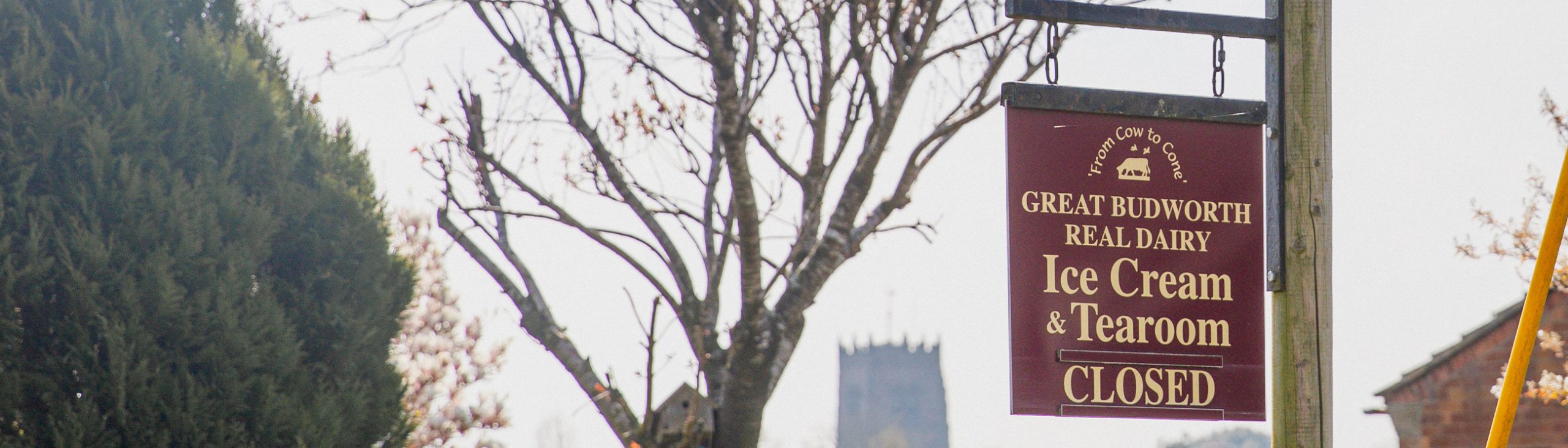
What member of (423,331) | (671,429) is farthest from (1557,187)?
(423,331)

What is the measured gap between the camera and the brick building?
49.9 feet

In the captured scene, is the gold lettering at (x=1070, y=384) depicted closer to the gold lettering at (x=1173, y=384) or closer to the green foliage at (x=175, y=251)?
the gold lettering at (x=1173, y=384)

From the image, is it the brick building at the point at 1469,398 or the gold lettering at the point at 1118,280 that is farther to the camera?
the brick building at the point at 1469,398

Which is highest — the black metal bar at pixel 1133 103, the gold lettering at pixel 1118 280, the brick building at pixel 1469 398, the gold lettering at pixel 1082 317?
the brick building at pixel 1469 398

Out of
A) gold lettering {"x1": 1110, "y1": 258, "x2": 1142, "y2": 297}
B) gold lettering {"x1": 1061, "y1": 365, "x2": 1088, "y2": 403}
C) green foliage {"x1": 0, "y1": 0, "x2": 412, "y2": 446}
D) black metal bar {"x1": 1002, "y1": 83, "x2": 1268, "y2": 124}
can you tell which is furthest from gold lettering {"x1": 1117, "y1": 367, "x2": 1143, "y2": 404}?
green foliage {"x1": 0, "y1": 0, "x2": 412, "y2": 446}

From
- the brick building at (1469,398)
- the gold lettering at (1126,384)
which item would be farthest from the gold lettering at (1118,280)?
the brick building at (1469,398)

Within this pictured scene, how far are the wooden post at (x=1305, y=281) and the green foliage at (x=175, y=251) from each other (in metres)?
4.91

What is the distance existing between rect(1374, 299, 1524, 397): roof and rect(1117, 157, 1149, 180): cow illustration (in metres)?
12.7

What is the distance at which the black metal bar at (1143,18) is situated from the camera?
182 inches

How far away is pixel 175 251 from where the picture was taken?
7.13m

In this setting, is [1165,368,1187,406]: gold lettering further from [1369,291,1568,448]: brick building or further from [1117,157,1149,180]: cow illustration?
[1369,291,1568,448]: brick building

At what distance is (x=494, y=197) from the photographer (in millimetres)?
10375

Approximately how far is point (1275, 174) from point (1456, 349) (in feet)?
43.0

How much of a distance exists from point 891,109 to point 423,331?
8485mm
